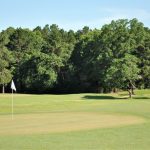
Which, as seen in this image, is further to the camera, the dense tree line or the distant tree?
the dense tree line

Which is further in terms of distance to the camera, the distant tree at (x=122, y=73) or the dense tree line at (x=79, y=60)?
the dense tree line at (x=79, y=60)

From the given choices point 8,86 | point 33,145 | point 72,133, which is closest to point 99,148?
point 33,145

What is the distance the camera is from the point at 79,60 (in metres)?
91.1

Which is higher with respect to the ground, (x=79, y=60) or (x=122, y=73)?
(x=79, y=60)

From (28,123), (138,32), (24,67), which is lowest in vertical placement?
(28,123)

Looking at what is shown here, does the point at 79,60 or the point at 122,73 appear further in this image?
the point at 79,60

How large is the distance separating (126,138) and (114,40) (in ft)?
186

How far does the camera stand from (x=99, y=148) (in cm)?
1734

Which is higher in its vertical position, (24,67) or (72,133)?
(24,67)

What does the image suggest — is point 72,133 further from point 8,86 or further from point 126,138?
point 8,86

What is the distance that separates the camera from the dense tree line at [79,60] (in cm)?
7206

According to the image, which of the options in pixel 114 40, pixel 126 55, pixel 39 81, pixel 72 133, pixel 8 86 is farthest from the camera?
pixel 8 86

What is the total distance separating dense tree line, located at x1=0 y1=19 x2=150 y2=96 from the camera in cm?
7206

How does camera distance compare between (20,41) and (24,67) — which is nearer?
(24,67)
